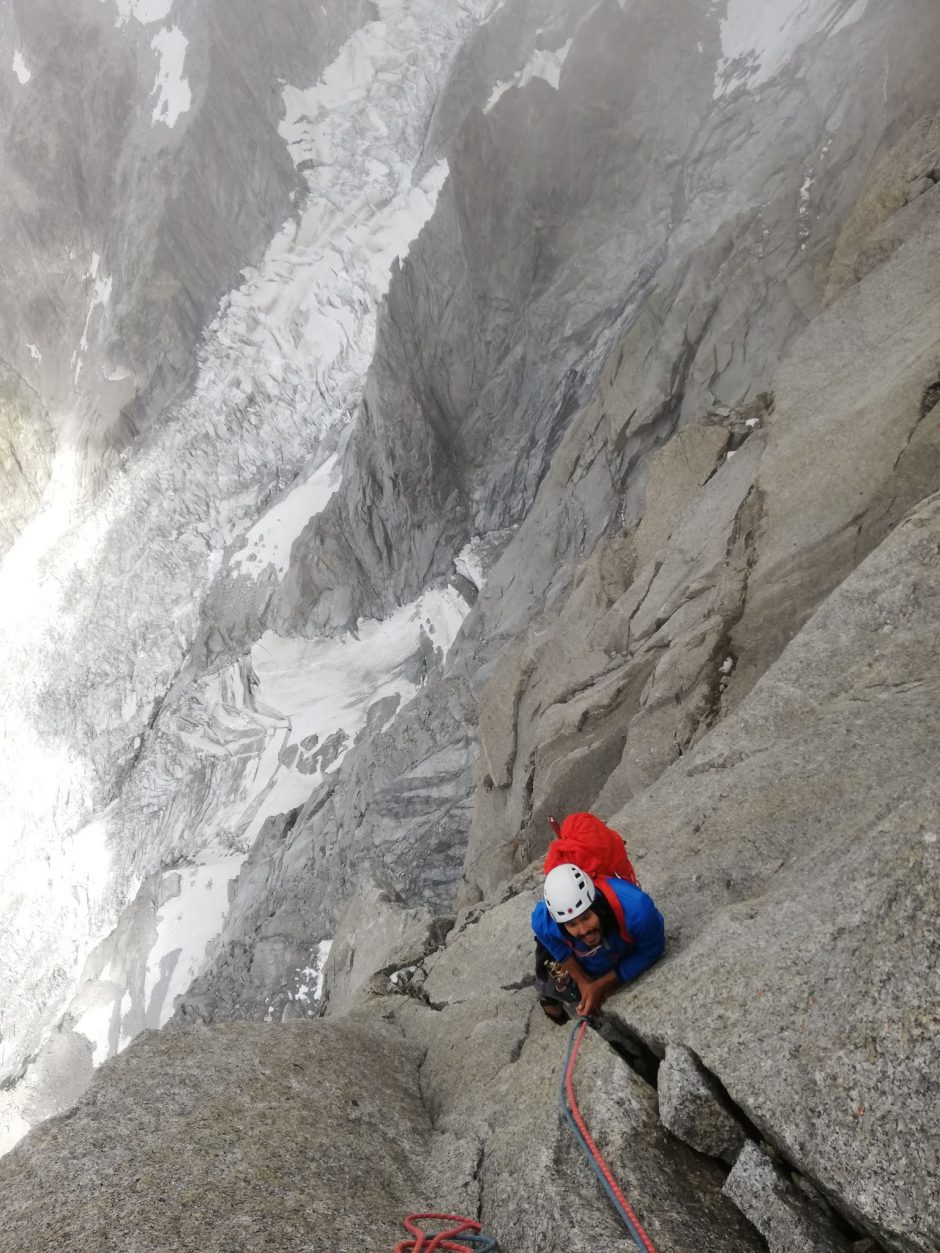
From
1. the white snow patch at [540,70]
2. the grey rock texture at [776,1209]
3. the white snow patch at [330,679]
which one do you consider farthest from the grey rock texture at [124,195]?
the grey rock texture at [776,1209]

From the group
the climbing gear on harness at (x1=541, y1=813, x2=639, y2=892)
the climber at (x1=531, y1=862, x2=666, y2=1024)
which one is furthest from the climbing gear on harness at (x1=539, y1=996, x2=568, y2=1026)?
the climbing gear on harness at (x1=541, y1=813, x2=639, y2=892)

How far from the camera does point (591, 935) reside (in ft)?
15.6

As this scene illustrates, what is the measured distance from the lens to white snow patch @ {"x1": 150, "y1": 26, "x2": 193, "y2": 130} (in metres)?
44.8

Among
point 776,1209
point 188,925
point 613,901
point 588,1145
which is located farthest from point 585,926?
point 188,925

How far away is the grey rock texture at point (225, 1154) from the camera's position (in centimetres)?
396

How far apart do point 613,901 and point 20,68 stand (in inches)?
2561

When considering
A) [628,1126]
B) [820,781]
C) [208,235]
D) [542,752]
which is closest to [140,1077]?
[628,1126]

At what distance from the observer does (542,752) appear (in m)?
11.6

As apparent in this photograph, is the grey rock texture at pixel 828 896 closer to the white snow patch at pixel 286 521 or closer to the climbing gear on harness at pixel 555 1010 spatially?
the climbing gear on harness at pixel 555 1010

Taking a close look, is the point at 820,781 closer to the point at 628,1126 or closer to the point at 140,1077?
the point at 628,1126

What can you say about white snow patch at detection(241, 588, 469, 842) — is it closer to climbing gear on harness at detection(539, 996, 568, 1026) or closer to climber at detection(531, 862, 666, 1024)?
climbing gear on harness at detection(539, 996, 568, 1026)

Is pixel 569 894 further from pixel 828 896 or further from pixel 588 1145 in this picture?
pixel 828 896

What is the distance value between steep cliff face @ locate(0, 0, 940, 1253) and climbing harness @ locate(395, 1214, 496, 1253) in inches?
5.6

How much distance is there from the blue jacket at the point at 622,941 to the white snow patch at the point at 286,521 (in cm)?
3297
